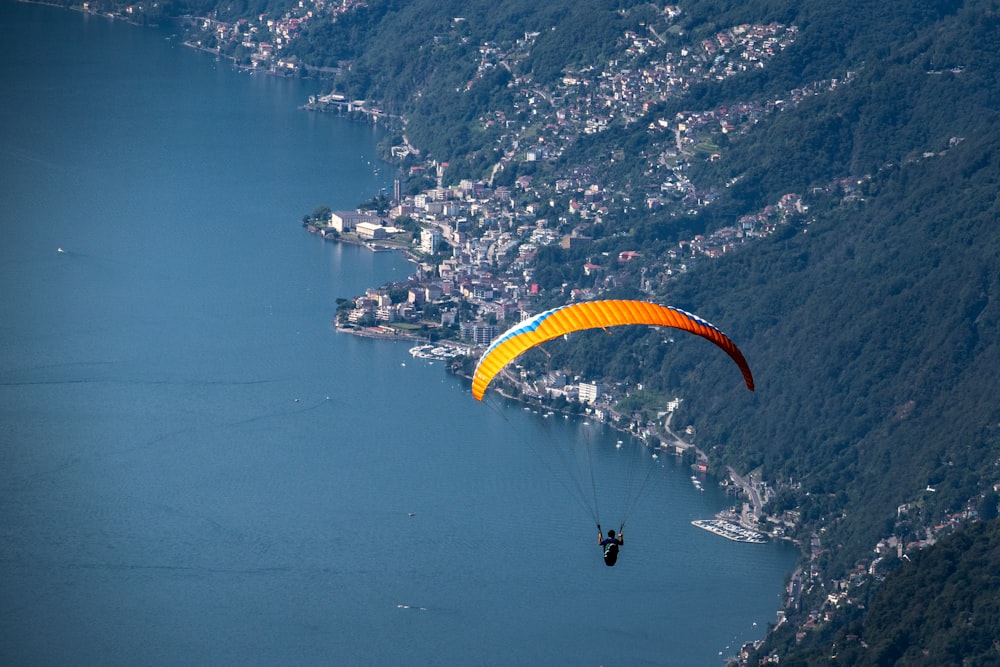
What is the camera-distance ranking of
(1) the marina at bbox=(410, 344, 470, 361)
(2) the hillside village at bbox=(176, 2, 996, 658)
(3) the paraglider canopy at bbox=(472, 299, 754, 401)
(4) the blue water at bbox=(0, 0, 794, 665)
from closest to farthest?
(3) the paraglider canopy at bbox=(472, 299, 754, 401), (4) the blue water at bbox=(0, 0, 794, 665), (1) the marina at bbox=(410, 344, 470, 361), (2) the hillside village at bbox=(176, 2, 996, 658)

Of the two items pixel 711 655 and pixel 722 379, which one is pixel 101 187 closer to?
pixel 722 379

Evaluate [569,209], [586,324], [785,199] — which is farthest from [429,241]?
[586,324]

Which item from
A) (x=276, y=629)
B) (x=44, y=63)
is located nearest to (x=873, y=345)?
(x=276, y=629)

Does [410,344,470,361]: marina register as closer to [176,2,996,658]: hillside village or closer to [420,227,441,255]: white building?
[176,2,996,658]: hillside village

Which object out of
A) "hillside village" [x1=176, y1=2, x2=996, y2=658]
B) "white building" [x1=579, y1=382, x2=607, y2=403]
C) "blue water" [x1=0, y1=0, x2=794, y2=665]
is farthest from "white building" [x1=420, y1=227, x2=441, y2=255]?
"white building" [x1=579, y1=382, x2=607, y2=403]

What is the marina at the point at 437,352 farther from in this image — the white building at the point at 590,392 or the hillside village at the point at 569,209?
the white building at the point at 590,392

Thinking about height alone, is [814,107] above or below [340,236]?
above
